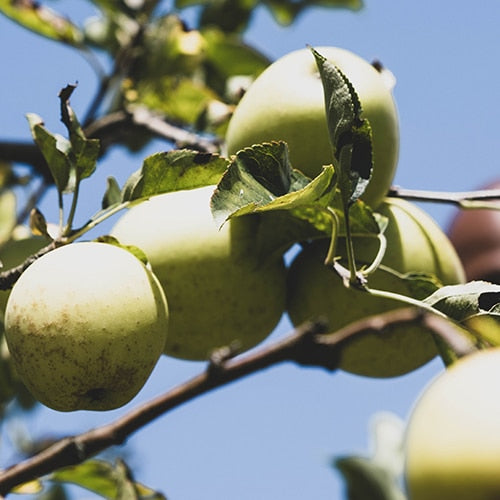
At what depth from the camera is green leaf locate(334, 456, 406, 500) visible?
177 centimetres

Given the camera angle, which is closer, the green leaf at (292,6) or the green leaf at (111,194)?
the green leaf at (111,194)

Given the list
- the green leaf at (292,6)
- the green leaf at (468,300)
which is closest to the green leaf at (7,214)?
the green leaf at (468,300)

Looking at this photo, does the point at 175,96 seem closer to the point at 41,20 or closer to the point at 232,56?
the point at 232,56

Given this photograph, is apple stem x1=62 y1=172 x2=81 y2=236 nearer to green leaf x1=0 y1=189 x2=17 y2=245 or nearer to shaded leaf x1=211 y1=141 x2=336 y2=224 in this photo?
shaded leaf x1=211 y1=141 x2=336 y2=224

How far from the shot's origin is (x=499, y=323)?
3.33 ft

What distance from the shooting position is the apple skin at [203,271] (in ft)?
4.27

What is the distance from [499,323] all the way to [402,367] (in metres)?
0.42

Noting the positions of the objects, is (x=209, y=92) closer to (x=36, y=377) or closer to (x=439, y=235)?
(x=439, y=235)

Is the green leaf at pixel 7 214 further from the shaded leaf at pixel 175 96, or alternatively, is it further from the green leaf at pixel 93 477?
the shaded leaf at pixel 175 96

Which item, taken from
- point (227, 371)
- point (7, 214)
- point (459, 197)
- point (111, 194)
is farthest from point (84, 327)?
point (7, 214)

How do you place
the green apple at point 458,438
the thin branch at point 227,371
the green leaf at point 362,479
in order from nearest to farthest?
the green apple at point 458,438 → the thin branch at point 227,371 → the green leaf at point 362,479

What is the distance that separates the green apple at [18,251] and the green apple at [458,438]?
0.71 m

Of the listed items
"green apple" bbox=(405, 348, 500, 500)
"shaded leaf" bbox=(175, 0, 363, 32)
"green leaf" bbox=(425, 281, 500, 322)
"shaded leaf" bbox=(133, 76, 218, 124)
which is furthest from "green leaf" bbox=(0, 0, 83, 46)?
"green apple" bbox=(405, 348, 500, 500)

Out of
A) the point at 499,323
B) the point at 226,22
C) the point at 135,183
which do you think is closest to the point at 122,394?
the point at 135,183
